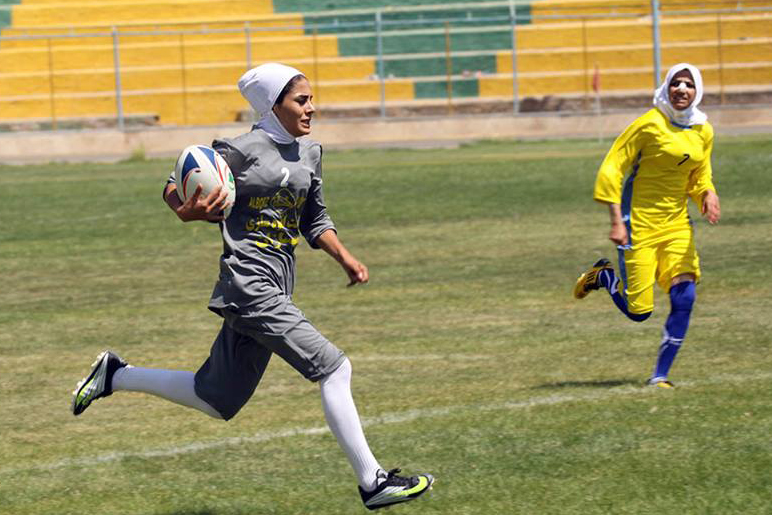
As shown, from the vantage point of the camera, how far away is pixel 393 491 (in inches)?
228

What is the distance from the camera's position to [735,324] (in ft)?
34.6

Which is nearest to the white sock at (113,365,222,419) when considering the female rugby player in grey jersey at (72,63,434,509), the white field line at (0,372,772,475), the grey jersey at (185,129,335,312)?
the female rugby player in grey jersey at (72,63,434,509)

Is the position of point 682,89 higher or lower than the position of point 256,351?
higher

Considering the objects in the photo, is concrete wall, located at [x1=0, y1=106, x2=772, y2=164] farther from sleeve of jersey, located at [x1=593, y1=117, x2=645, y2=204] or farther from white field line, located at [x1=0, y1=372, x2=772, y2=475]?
white field line, located at [x1=0, y1=372, x2=772, y2=475]

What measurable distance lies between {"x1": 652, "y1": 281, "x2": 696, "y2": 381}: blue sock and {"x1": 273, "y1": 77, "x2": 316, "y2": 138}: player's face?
3.22m

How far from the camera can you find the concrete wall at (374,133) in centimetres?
3206

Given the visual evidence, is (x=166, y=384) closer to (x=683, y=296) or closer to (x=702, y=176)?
(x=683, y=296)

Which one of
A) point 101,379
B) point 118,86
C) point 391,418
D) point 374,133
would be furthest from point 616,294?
point 118,86

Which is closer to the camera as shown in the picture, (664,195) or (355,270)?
(355,270)

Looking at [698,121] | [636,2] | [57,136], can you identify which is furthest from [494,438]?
[636,2]

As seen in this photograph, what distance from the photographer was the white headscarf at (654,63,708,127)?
333 inches

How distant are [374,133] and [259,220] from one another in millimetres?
27028

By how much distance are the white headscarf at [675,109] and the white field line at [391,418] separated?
5.26 feet

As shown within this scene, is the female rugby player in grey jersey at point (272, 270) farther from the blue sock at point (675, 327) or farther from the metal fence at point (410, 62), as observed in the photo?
the metal fence at point (410, 62)
